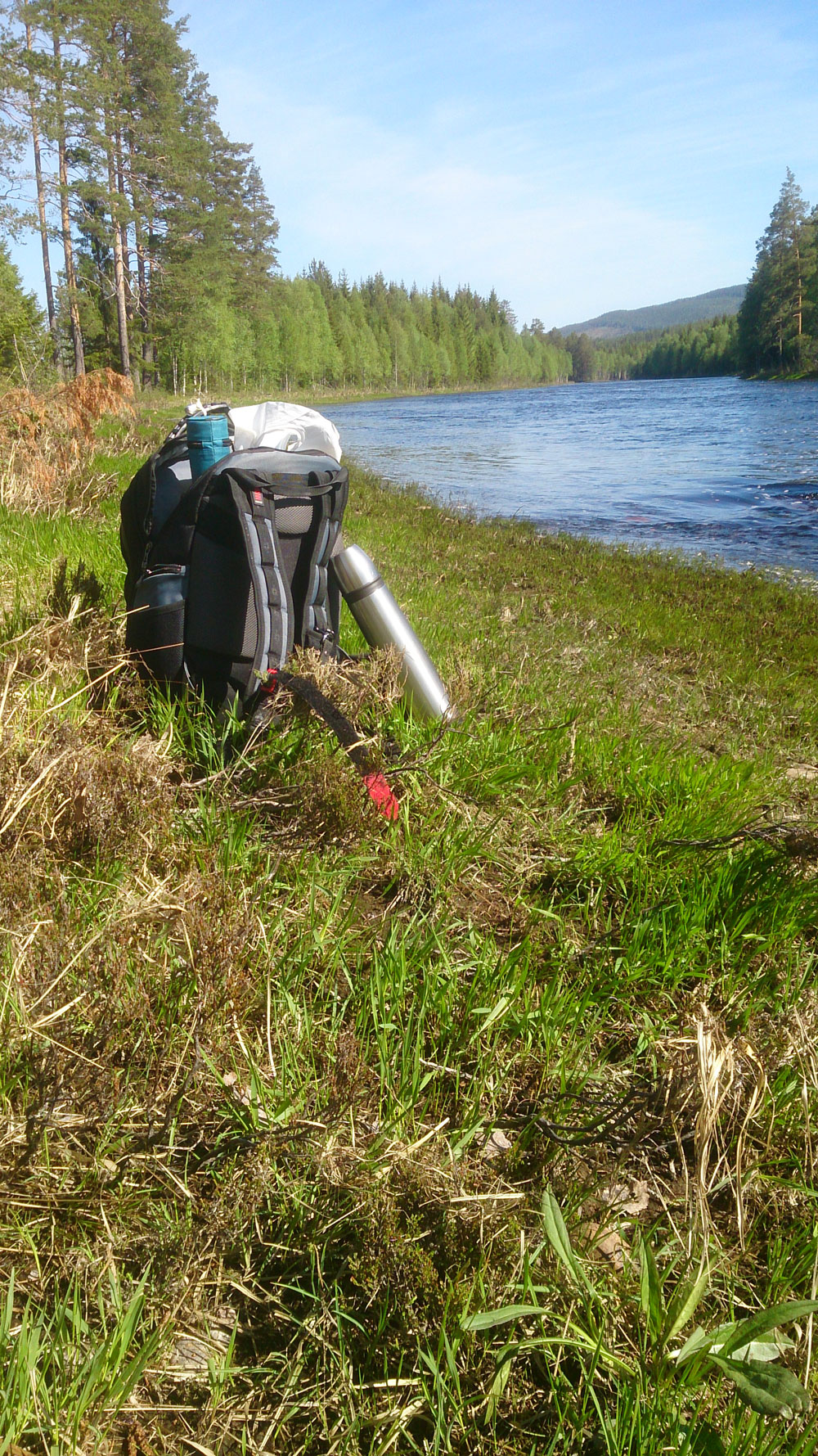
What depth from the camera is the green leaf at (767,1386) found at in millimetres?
1107

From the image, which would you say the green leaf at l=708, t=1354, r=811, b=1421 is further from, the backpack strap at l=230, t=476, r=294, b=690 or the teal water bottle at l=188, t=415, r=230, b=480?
the teal water bottle at l=188, t=415, r=230, b=480

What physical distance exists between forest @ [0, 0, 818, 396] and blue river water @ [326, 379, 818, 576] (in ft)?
30.9

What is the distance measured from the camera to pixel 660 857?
2594mm

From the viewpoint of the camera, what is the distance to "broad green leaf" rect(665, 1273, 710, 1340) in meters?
1.28

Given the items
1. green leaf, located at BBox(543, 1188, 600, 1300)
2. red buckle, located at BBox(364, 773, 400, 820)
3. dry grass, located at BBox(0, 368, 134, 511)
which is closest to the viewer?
green leaf, located at BBox(543, 1188, 600, 1300)

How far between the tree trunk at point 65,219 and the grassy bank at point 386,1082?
37.3 meters

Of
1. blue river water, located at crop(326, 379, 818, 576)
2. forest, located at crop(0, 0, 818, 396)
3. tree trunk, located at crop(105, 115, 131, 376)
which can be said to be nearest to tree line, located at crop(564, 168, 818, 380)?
forest, located at crop(0, 0, 818, 396)

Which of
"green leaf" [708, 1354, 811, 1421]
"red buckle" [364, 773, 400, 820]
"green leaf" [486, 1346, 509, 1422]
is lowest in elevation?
"green leaf" [486, 1346, 509, 1422]

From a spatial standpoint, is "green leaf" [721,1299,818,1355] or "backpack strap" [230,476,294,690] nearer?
"green leaf" [721,1299,818,1355]

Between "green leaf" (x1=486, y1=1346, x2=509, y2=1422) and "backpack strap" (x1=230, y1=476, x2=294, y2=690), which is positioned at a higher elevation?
"backpack strap" (x1=230, y1=476, x2=294, y2=690)

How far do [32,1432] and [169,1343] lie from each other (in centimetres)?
24

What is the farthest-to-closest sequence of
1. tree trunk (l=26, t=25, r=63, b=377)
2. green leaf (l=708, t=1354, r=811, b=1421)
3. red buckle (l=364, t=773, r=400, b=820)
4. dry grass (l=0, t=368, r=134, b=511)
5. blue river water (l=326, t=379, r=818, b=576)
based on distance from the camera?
tree trunk (l=26, t=25, r=63, b=377) → blue river water (l=326, t=379, r=818, b=576) → dry grass (l=0, t=368, r=134, b=511) → red buckle (l=364, t=773, r=400, b=820) → green leaf (l=708, t=1354, r=811, b=1421)

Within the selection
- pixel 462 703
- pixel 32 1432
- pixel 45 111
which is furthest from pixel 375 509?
pixel 45 111

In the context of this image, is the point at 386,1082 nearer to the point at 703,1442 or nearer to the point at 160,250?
the point at 703,1442
